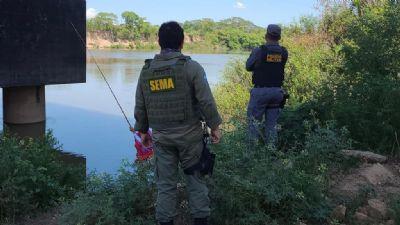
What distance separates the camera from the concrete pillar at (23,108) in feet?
48.4

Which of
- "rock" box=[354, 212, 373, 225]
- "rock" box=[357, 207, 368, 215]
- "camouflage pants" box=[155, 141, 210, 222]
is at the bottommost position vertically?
"rock" box=[354, 212, 373, 225]

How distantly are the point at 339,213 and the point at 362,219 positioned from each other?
187 millimetres

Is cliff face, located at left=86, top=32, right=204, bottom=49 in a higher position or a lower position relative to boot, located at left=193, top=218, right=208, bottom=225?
lower

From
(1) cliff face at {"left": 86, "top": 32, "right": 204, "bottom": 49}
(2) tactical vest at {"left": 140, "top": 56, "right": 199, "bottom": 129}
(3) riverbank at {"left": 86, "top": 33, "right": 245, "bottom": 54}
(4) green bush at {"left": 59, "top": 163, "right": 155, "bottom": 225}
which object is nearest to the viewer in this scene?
(2) tactical vest at {"left": 140, "top": 56, "right": 199, "bottom": 129}

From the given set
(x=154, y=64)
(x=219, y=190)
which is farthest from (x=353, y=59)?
(x=154, y=64)

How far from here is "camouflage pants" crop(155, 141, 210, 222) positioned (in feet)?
12.0

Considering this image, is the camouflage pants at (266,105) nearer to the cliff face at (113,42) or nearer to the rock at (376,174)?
the rock at (376,174)

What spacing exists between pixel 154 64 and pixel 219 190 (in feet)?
4.07

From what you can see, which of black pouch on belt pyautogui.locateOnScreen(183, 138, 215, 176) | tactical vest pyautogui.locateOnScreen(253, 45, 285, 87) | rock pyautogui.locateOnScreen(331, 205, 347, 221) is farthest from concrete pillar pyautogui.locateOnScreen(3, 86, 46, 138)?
rock pyautogui.locateOnScreen(331, 205, 347, 221)

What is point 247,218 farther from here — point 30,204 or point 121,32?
point 121,32

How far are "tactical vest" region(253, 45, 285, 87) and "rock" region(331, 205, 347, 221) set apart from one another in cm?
233

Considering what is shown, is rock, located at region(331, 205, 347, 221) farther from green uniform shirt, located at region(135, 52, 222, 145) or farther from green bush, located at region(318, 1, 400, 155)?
green bush, located at region(318, 1, 400, 155)

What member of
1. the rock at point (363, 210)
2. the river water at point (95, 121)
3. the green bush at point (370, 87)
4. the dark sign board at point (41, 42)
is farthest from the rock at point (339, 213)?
the dark sign board at point (41, 42)

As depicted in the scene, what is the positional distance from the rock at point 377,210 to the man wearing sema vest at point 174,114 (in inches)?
55.7
